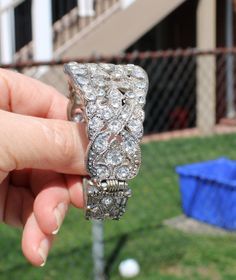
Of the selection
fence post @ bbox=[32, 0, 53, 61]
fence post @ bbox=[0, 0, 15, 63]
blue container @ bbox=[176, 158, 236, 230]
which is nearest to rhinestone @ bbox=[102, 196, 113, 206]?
blue container @ bbox=[176, 158, 236, 230]

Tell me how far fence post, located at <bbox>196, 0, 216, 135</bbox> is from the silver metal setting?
9404 millimetres

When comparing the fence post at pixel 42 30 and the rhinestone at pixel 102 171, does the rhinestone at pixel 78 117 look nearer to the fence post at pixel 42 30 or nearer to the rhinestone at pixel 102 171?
the rhinestone at pixel 102 171

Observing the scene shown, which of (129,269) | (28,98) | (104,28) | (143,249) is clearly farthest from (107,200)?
(104,28)

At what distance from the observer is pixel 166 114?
1192 centimetres

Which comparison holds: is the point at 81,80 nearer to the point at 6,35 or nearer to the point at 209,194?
the point at 209,194

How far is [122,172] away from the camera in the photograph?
142 cm

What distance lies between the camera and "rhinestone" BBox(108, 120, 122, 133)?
1.39m

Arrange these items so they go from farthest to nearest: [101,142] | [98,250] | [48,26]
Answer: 1. [48,26]
2. [98,250]
3. [101,142]

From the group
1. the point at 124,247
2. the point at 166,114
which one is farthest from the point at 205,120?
the point at 124,247

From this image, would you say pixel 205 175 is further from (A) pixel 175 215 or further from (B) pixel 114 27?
(B) pixel 114 27

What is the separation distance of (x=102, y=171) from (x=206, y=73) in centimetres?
954

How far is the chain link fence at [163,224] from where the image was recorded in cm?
449

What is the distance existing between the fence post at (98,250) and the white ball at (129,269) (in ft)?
0.44

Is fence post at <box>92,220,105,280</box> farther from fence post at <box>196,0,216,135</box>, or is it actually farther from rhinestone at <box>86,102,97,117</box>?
fence post at <box>196,0,216,135</box>
